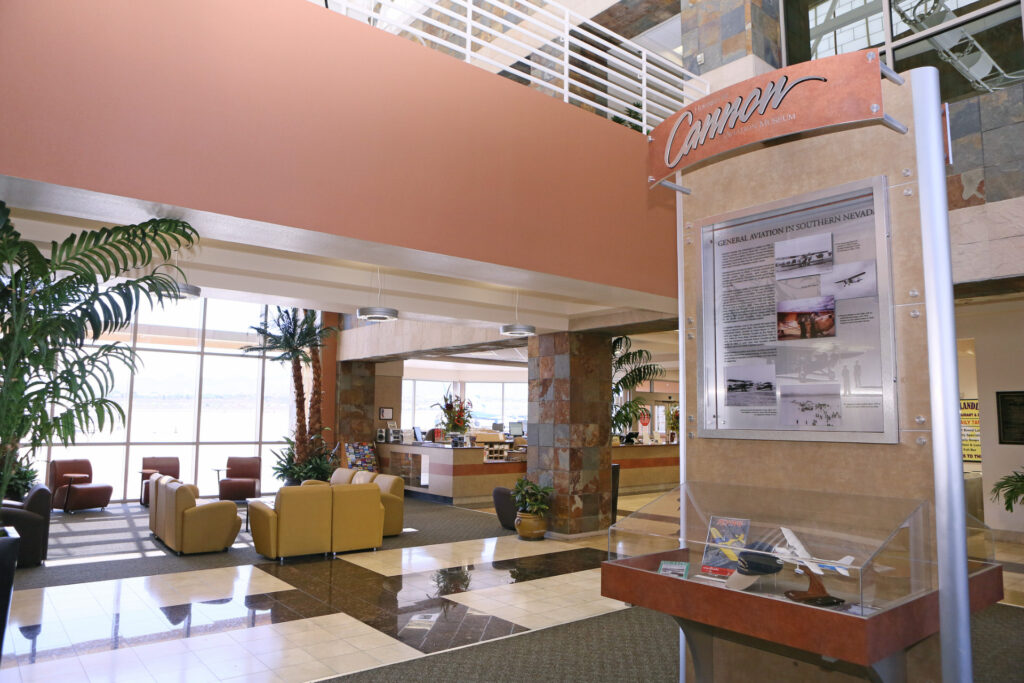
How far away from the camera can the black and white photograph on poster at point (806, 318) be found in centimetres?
288

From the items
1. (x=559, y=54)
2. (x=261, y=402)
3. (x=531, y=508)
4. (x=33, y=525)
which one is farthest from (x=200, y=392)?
(x=559, y=54)

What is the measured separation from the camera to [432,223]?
4.57 metres

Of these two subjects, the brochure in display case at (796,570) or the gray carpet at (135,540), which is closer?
the brochure in display case at (796,570)

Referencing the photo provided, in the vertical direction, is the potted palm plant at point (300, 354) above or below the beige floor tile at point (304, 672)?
above

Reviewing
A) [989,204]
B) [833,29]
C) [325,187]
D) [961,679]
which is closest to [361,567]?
[325,187]

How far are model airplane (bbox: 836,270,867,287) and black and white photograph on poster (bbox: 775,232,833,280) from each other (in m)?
0.08

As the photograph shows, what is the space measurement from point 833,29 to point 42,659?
9305 millimetres

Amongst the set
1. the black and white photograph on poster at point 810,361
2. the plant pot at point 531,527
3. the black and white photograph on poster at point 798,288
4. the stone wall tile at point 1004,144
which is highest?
the stone wall tile at point 1004,144

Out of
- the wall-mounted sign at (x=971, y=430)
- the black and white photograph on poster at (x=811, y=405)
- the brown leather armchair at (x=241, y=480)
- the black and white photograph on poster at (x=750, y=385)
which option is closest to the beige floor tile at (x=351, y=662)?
the black and white photograph on poster at (x=750, y=385)

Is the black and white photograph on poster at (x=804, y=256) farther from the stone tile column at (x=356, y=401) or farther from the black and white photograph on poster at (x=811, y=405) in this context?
the stone tile column at (x=356, y=401)

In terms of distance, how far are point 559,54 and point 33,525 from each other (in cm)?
871

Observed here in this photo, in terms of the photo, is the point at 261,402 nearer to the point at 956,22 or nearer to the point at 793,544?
the point at 956,22

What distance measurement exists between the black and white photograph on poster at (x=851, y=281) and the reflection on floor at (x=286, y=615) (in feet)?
12.0

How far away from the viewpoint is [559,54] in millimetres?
9648
